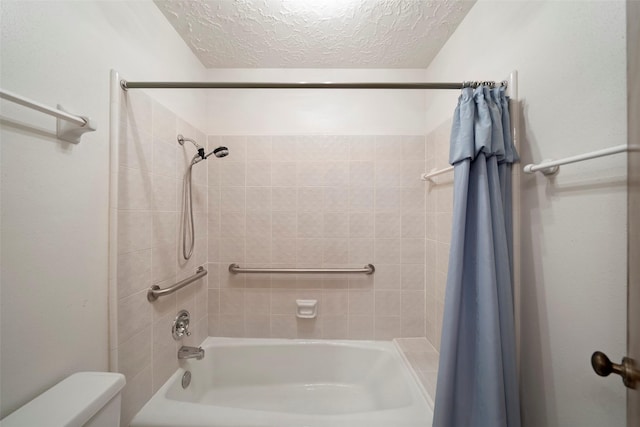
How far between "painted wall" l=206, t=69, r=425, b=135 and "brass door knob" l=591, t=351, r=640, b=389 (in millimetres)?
1493

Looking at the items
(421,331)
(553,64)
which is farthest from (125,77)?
(421,331)

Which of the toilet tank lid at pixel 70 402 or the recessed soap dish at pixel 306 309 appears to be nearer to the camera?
the toilet tank lid at pixel 70 402

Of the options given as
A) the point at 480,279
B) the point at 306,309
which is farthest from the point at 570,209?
the point at 306,309

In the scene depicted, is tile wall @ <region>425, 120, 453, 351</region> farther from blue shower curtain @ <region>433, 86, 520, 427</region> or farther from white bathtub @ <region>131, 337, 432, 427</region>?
blue shower curtain @ <region>433, 86, 520, 427</region>

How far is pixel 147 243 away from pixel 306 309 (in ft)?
3.47

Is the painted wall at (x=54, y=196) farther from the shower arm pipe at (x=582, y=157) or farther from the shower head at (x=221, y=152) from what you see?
the shower arm pipe at (x=582, y=157)

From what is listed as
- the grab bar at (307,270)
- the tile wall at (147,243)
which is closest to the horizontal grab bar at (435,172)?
the grab bar at (307,270)

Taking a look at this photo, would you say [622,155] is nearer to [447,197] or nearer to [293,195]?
[447,197]

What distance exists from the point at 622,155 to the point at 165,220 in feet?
5.83

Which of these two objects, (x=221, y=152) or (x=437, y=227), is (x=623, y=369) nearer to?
(x=437, y=227)

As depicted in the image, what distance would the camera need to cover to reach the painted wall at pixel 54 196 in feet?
2.03

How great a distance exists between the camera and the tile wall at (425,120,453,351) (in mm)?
1403

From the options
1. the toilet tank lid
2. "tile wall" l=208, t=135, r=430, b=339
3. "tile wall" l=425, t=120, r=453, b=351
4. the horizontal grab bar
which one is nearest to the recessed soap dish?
"tile wall" l=208, t=135, r=430, b=339

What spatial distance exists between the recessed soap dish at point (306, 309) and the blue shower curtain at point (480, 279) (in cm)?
92
